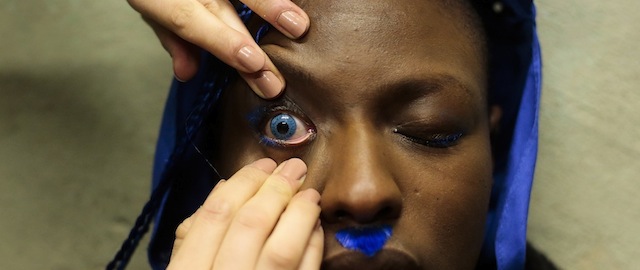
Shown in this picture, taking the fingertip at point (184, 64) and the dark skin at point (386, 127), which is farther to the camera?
the fingertip at point (184, 64)

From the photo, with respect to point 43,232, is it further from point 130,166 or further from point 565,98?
point 565,98

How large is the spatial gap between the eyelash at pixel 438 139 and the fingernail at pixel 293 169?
126mm

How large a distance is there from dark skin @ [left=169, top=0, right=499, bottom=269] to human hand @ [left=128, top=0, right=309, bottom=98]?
23mm

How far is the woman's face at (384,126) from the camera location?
82 centimetres

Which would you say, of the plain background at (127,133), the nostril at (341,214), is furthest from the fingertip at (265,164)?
the plain background at (127,133)

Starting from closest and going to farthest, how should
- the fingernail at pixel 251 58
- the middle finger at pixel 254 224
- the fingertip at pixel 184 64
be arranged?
1. the middle finger at pixel 254 224
2. the fingernail at pixel 251 58
3. the fingertip at pixel 184 64

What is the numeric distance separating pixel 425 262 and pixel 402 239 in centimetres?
4

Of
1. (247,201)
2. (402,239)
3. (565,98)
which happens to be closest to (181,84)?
(247,201)

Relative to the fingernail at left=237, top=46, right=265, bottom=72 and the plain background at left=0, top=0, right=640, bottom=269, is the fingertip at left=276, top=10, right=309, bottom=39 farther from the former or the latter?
the plain background at left=0, top=0, right=640, bottom=269

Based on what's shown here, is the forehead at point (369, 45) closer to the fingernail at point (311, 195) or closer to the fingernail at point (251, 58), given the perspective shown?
the fingernail at point (251, 58)

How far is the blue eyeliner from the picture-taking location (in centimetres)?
80

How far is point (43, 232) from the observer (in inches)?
52.2

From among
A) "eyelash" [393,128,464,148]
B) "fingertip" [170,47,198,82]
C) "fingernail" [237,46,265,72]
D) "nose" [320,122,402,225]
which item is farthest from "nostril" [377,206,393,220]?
"fingertip" [170,47,198,82]

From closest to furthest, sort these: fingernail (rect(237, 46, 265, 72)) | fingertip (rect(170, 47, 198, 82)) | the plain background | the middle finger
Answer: the middle finger
fingernail (rect(237, 46, 265, 72))
fingertip (rect(170, 47, 198, 82))
the plain background
